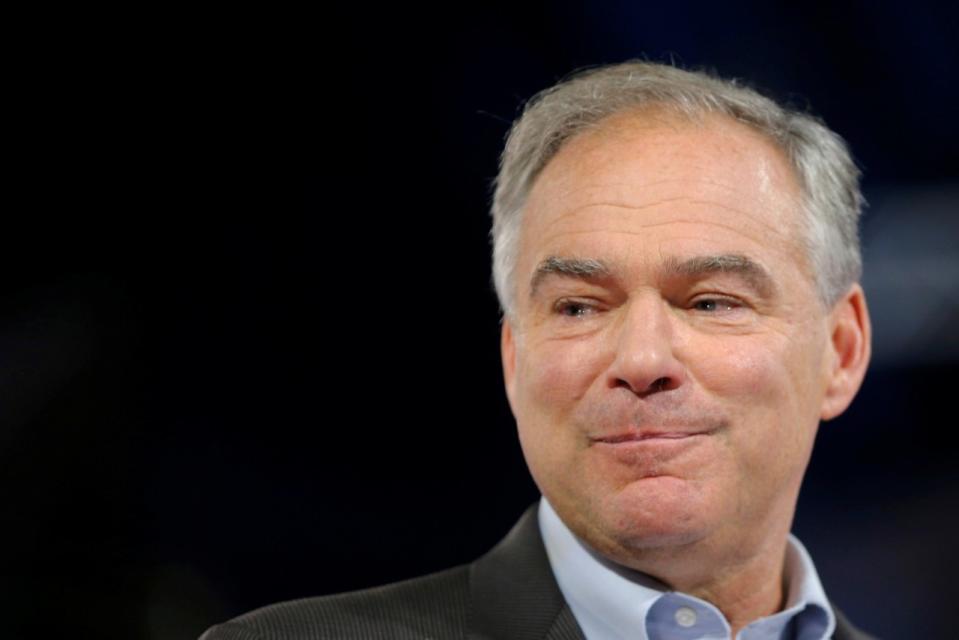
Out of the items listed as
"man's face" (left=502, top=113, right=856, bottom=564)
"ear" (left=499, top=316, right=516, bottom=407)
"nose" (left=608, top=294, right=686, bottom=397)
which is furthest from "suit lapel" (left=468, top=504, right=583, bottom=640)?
"nose" (left=608, top=294, right=686, bottom=397)

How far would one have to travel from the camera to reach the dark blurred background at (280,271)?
2654mm

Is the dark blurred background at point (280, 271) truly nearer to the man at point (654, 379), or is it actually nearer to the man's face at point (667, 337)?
the man at point (654, 379)

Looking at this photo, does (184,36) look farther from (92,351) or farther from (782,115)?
(782,115)

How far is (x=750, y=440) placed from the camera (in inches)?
83.7

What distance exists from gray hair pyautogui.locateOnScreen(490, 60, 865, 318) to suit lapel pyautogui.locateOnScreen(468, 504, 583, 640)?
1.39 ft

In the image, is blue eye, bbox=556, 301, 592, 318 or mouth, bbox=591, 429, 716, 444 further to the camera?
blue eye, bbox=556, 301, 592, 318

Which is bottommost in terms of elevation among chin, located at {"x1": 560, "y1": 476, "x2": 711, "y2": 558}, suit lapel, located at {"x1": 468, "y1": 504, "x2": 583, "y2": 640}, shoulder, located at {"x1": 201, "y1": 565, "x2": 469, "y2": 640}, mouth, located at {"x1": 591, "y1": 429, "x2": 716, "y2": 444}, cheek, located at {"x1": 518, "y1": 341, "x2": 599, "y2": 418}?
shoulder, located at {"x1": 201, "y1": 565, "x2": 469, "y2": 640}

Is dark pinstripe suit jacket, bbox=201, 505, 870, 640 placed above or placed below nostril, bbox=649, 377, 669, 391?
below

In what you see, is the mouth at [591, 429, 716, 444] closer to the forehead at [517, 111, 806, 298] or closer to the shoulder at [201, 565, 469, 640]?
the forehead at [517, 111, 806, 298]

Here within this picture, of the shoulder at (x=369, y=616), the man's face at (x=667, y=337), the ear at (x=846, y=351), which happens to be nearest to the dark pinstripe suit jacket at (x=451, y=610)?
the shoulder at (x=369, y=616)

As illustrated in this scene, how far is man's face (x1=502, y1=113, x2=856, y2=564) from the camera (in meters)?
2.08

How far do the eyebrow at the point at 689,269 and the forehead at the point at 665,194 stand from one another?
16mm

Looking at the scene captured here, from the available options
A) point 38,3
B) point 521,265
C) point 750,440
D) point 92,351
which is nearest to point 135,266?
point 92,351

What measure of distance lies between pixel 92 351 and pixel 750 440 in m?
1.39
